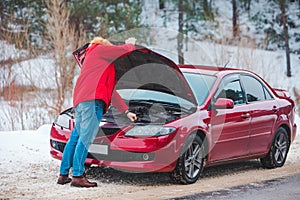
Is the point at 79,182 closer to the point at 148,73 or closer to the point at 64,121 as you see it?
the point at 64,121

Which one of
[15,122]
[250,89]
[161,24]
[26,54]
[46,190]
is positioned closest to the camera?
[46,190]

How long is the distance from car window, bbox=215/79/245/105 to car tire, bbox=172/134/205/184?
0.96 meters

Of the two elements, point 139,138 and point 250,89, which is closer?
point 139,138

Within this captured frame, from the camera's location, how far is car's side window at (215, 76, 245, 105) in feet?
28.5

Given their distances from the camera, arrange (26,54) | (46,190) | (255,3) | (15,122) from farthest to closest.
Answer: (255,3) < (26,54) < (15,122) < (46,190)

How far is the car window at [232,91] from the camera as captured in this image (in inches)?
342

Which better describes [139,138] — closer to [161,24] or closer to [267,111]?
[267,111]

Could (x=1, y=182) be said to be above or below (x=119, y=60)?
below

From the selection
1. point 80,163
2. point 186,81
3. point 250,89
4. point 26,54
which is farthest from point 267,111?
point 26,54

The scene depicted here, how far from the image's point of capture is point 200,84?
873 cm

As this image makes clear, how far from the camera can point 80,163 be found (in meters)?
7.44

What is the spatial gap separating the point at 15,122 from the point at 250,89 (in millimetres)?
7680

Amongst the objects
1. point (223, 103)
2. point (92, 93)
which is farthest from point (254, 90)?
point (92, 93)

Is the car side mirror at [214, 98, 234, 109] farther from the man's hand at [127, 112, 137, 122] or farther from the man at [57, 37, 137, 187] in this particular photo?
the man at [57, 37, 137, 187]
